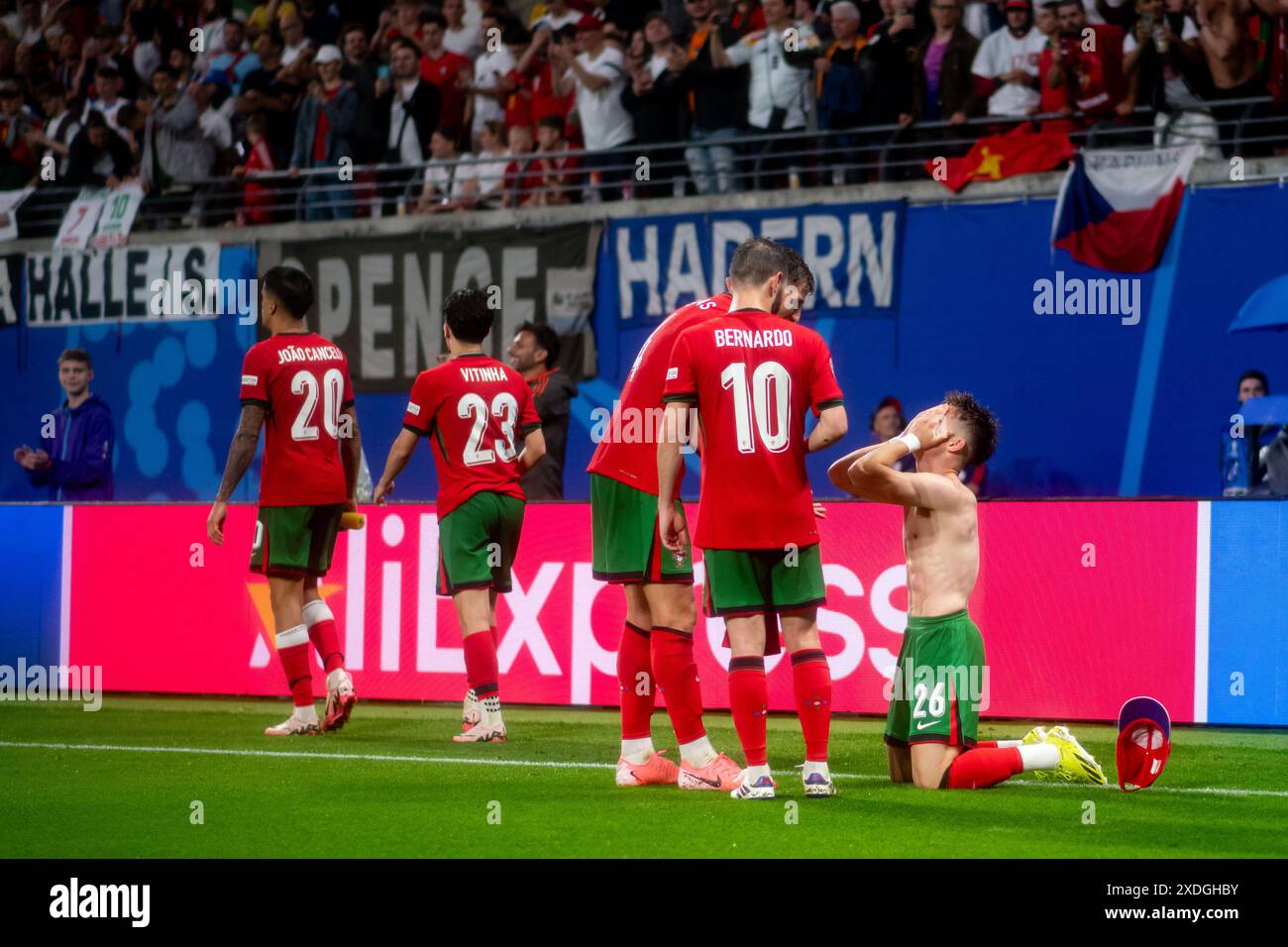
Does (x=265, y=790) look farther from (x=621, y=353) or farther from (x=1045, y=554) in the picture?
(x=621, y=353)

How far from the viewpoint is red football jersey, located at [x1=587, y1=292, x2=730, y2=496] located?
7461 millimetres

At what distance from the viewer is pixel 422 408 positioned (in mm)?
9273

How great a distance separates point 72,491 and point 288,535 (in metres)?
5.64

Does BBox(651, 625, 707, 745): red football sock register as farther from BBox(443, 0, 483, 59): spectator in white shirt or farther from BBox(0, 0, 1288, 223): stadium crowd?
BBox(443, 0, 483, 59): spectator in white shirt

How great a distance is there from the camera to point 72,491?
1438 cm

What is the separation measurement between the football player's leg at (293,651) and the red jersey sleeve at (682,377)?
3434 millimetres

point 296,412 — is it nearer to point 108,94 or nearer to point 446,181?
point 446,181

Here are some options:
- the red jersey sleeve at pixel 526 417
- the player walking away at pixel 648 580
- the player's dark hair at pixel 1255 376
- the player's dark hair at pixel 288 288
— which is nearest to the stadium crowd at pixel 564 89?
the player's dark hair at pixel 1255 376

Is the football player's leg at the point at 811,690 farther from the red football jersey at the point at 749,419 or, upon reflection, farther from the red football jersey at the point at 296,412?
the red football jersey at the point at 296,412

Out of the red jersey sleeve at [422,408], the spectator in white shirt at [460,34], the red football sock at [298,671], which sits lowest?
the red football sock at [298,671]

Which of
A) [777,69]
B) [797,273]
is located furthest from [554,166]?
[797,273]

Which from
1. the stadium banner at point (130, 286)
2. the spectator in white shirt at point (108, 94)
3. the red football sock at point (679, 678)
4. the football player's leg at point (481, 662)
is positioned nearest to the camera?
→ the red football sock at point (679, 678)

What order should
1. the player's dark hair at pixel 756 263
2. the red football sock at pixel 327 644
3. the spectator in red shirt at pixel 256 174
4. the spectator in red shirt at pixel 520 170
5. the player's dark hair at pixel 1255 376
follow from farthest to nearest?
the spectator in red shirt at pixel 256 174
the spectator in red shirt at pixel 520 170
the player's dark hair at pixel 1255 376
the red football sock at pixel 327 644
the player's dark hair at pixel 756 263

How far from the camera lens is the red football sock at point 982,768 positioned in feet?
23.2
